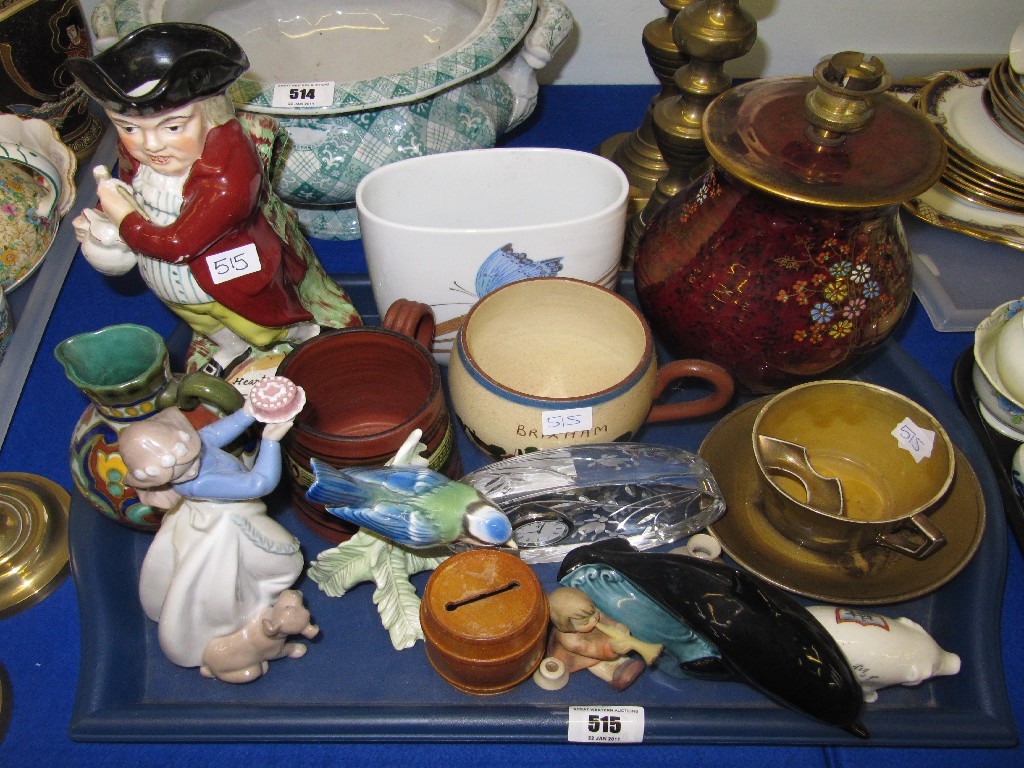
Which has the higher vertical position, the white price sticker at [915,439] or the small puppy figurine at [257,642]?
the white price sticker at [915,439]

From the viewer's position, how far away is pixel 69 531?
30.0 inches

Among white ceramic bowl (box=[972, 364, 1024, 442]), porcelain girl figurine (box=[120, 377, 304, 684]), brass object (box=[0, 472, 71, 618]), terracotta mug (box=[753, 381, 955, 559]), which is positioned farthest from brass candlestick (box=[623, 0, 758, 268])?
brass object (box=[0, 472, 71, 618])

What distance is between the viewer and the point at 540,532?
30.7 inches

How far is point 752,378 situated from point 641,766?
383 mm

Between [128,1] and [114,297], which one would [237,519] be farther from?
[128,1]

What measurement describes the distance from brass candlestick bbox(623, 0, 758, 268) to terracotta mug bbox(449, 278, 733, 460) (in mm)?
210

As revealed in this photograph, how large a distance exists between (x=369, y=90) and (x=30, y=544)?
0.62m

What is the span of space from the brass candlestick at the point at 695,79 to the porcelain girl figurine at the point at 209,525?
1.81 ft

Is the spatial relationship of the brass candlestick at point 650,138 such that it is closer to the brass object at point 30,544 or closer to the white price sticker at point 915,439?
the white price sticker at point 915,439

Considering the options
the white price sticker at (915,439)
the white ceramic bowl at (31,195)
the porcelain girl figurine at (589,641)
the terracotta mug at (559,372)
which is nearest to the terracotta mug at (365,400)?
the terracotta mug at (559,372)

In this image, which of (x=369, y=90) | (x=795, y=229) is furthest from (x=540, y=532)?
(x=369, y=90)

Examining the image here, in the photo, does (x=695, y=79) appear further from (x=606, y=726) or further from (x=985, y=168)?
(x=606, y=726)

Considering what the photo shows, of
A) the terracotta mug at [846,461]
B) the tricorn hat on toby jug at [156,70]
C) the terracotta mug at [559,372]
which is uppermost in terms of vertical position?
the tricorn hat on toby jug at [156,70]

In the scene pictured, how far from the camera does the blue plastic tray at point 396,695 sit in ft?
2.20
